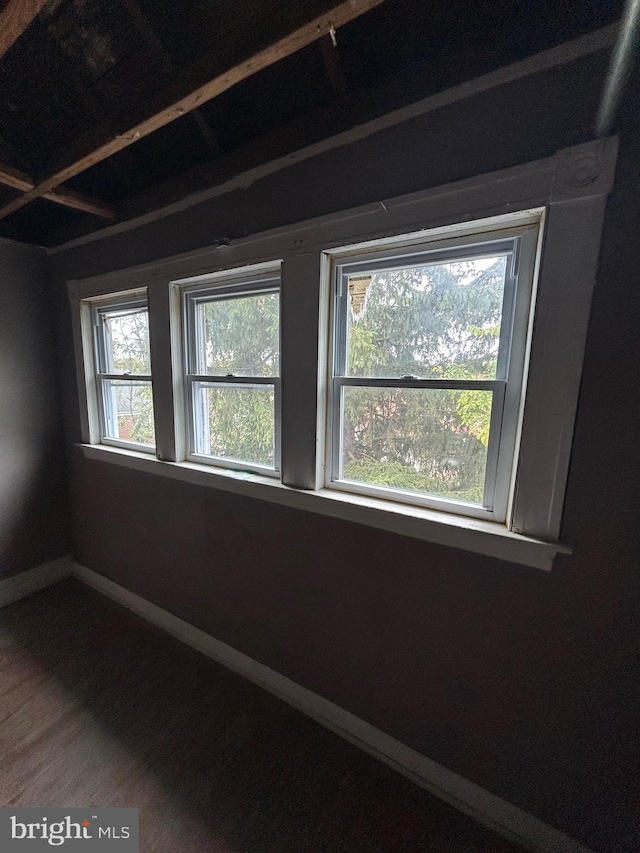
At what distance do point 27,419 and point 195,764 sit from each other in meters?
2.36

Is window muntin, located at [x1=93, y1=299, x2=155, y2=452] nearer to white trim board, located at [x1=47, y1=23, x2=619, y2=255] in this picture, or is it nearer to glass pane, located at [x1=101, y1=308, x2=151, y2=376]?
glass pane, located at [x1=101, y1=308, x2=151, y2=376]

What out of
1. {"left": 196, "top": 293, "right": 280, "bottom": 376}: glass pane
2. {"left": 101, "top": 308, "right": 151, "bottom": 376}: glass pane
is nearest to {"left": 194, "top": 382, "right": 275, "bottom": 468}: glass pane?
{"left": 196, "top": 293, "right": 280, "bottom": 376}: glass pane

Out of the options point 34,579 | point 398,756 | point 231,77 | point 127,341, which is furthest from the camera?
point 34,579

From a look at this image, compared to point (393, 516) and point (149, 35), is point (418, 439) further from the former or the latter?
point (149, 35)

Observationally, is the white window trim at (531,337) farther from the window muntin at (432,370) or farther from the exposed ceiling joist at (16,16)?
the exposed ceiling joist at (16,16)

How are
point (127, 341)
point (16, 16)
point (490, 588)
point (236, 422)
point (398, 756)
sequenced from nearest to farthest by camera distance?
point (16, 16) < point (490, 588) < point (398, 756) < point (236, 422) < point (127, 341)

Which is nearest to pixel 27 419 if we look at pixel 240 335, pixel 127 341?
pixel 127 341

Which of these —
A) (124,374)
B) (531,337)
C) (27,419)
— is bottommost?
(27,419)

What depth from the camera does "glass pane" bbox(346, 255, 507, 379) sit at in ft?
3.63

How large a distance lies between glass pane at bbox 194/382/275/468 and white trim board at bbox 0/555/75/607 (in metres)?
1.77

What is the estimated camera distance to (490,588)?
1.08 metres

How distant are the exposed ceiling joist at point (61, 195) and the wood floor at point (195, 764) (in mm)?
2396

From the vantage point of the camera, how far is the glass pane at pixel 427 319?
1.11 m

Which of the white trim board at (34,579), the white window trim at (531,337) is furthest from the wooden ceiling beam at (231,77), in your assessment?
the white trim board at (34,579)
